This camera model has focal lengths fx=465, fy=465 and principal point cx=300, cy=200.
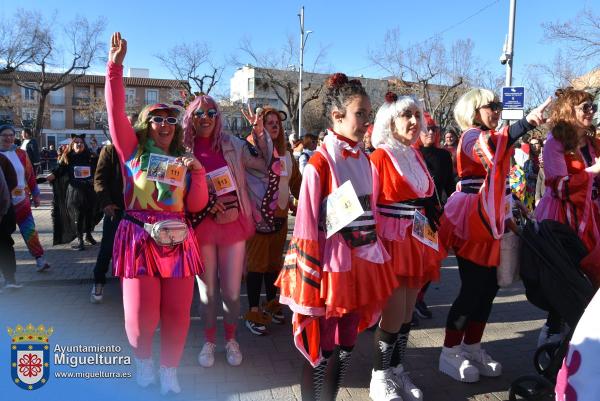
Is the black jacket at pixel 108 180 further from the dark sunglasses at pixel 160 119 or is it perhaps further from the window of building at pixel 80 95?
the window of building at pixel 80 95

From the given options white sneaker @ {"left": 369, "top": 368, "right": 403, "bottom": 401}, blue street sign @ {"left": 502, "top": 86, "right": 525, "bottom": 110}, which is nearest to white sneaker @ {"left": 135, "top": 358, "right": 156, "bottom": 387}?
white sneaker @ {"left": 369, "top": 368, "right": 403, "bottom": 401}

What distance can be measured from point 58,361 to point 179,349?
3.16 ft

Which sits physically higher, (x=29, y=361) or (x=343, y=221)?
(x=343, y=221)

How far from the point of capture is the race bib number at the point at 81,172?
695cm

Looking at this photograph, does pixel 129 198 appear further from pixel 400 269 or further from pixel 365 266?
pixel 400 269

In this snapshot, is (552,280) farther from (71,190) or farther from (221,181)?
(71,190)

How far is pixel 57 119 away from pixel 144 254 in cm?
6713

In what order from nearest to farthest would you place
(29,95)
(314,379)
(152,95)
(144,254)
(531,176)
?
(314,379) → (144,254) → (531,176) → (29,95) → (152,95)

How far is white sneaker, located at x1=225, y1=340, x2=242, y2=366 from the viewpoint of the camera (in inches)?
137

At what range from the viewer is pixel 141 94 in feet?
206

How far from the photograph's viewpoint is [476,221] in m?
3.02

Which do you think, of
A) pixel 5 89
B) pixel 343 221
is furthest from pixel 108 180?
pixel 5 89

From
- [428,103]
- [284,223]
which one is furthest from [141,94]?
[284,223]

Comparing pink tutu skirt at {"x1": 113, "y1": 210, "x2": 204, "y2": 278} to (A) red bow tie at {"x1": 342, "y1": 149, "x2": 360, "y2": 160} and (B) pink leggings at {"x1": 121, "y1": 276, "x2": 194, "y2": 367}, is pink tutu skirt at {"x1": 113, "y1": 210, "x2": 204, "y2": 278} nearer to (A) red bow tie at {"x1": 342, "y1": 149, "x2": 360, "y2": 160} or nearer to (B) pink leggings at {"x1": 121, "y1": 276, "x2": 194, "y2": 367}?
(B) pink leggings at {"x1": 121, "y1": 276, "x2": 194, "y2": 367}
